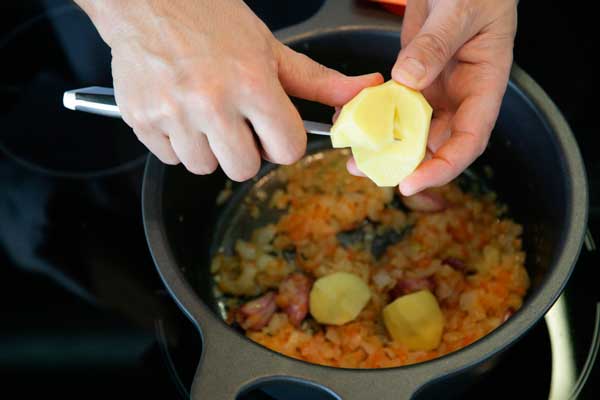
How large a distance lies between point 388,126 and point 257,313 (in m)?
0.54

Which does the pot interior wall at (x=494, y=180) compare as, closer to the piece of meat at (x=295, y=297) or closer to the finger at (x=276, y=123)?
the piece of meat at (x=295, y=297)

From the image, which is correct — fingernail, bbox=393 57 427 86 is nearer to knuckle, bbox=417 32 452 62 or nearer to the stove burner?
knuckle, bbox=417 32 452 62

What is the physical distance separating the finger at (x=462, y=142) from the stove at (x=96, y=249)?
0.39m

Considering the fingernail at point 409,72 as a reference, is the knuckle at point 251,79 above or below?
above

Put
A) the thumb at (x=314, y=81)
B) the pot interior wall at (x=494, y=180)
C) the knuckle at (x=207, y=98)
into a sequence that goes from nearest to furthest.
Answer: the knuckle at (x=207, y=98)
the thumb at (x=314, y=81)
the pot interior wall at (x=494, y=180)

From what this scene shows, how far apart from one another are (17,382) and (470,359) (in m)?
0.86

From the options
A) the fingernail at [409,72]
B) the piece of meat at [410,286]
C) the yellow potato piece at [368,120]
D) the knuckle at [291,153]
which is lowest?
the piece of meat at [410,286]

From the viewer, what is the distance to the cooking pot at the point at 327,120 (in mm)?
901

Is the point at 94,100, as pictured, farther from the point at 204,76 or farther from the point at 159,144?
the point at 204,76

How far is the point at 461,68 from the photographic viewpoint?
1.16m

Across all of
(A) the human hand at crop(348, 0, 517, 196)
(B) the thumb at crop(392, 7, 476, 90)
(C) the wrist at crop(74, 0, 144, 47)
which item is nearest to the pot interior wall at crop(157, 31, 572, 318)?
(A) the human hand at crop(348, 0, 517, 196)

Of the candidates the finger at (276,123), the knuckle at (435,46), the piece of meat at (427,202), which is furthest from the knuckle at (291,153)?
the piece of meat at (427,202)

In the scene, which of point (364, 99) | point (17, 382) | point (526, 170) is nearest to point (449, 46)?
point (364, 99)

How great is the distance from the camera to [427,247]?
4.42ft
